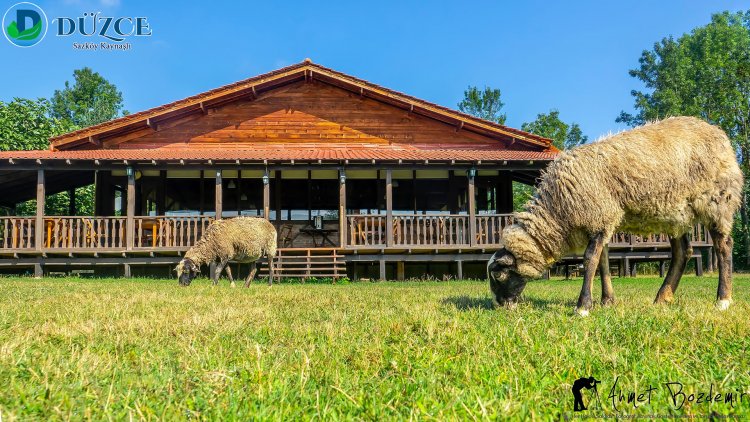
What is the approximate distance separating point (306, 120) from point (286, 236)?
4.66 m

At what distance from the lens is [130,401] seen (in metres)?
2.00

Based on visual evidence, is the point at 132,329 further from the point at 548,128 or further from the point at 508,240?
the point at 548,128

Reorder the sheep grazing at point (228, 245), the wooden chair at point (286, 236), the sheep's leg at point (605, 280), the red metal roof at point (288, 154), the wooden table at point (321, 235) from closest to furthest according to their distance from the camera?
the sheep's leg at point (605, 280), the sheep grazing at point (228, 245), the red metal roof at point (288, 154), the wooden chair at point (286, 236), the wooden table at point (321, 235)

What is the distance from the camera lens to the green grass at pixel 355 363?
195 cm

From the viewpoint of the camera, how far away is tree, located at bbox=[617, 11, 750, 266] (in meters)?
30.9

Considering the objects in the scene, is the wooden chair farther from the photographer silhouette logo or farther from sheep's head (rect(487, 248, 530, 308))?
the photographer silhouette logo

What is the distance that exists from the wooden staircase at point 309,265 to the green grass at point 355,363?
10140mm

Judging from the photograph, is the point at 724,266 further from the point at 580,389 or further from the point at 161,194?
the point at 161,194

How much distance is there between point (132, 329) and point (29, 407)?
6.56 ft

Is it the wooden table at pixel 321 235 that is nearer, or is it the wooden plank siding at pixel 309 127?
the wooden table at pixel 321 235

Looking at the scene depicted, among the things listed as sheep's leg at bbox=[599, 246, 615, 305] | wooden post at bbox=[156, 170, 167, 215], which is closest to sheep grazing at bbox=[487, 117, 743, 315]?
sheep's leg at bbox=[599, 246, 615, 305]

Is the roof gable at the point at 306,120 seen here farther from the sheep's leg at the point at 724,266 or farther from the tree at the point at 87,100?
the tree at the point at 87,100

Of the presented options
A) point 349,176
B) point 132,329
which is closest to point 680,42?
point 349,176

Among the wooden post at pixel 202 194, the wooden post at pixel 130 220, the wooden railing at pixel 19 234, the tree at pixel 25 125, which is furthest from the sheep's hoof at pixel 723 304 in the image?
the tree at pixel 25 125
